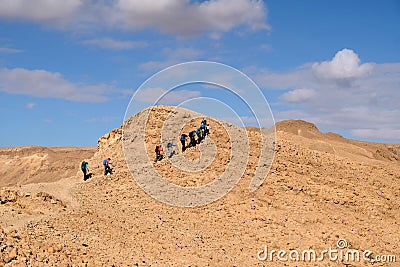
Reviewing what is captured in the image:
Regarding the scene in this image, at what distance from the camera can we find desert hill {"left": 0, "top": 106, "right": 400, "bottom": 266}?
13.3 metres

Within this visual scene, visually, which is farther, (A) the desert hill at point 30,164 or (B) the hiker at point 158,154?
(A) the desert hill at point 30,164

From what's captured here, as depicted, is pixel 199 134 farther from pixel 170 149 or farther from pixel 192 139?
pixel 170 149

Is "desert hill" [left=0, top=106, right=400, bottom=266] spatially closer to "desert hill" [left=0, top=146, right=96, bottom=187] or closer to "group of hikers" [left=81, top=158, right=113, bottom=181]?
"group of hikers" [left=81, top=158, right=113, bottom=181]

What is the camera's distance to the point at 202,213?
17281 millimetres

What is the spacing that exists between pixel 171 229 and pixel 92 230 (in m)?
3.14

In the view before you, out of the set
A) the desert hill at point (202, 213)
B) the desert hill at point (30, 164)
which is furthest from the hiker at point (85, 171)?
the desert hill at point (30, 164)

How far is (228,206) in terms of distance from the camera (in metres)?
17.7

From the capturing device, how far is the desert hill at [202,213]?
1328cm

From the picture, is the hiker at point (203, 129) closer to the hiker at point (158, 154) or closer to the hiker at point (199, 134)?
the hiker at point (199, 134)

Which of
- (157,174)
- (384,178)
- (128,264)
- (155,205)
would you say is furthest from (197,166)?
(384,178)

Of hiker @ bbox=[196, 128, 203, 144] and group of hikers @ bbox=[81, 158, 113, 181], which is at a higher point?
hiker @ bbox=[196, 128, 203, 144]

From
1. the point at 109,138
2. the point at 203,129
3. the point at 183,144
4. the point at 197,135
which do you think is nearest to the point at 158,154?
the point at 183,144

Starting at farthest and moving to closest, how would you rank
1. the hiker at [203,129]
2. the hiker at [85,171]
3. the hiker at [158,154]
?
1. the hiker at [85,171]
2. the hiker at [203,129]
3. the hiker at [158,154]

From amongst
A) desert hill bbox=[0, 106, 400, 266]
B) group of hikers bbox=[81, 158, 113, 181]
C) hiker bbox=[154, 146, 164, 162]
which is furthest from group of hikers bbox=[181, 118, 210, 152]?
group of hikers bbox=[81, 158, 113, 181]
